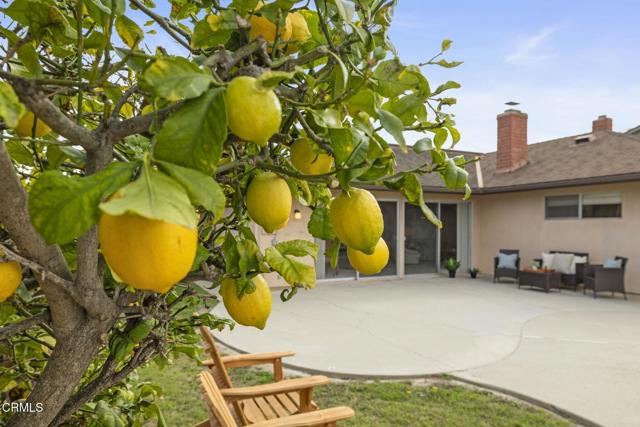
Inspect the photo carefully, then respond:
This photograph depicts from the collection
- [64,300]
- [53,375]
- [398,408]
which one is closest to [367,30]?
[64,300]

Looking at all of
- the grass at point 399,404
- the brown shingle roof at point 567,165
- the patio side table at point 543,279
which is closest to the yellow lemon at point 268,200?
the grass at point 399,404

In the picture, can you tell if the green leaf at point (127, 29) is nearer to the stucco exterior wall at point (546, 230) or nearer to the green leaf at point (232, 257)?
the green leaf at point (232, 257)

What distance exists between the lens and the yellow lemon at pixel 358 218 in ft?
2.58

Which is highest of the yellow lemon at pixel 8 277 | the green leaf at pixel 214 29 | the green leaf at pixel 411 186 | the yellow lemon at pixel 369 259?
the green leaf at pixel 214 29

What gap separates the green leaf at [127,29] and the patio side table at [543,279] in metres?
12.5

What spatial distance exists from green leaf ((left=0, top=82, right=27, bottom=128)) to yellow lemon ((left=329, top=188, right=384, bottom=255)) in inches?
19.3

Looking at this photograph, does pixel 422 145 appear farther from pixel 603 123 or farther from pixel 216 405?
pixel 603 123

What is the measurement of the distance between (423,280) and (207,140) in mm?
14229

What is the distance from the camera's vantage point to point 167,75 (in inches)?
20.1

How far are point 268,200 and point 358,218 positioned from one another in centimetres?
17

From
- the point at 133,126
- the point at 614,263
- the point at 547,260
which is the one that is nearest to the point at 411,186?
the point at 133,126

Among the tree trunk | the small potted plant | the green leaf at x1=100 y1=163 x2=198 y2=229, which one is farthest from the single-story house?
the green leaf at x1=100 y1=163 x2=198 y2=229

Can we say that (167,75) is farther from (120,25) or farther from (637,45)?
(637,45)

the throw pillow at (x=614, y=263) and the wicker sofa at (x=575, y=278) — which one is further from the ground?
the throw pillow at (x=614, y=263)
